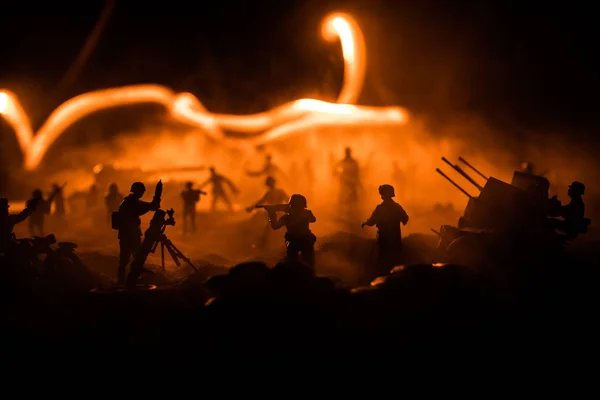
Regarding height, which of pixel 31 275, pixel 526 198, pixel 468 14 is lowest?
pixel 31 275

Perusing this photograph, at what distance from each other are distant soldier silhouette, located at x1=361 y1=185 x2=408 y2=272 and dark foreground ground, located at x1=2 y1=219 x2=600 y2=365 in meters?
1.22

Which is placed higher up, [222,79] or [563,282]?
[222,79]

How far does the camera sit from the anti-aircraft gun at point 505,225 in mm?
10023

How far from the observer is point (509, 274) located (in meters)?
9.86

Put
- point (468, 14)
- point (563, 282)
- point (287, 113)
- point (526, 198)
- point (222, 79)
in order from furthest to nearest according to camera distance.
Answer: point (222, 79)
point (468, 14)
point (287, 113)
point (526, 198)
point (563, 282)

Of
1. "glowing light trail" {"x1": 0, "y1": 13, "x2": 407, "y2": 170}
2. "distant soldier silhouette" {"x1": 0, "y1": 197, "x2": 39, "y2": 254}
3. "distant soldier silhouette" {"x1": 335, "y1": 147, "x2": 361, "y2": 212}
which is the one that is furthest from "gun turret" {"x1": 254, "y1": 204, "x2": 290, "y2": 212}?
"glowing light trail" {"x1": 0, "y1": 13, "x2": 407, "y2": 170}

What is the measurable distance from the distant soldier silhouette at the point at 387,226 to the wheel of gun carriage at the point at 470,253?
0.97m

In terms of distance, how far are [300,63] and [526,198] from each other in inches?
749

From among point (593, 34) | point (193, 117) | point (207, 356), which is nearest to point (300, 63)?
point (193, 117)

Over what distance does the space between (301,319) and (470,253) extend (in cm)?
352

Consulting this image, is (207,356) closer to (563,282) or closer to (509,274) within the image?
(509,274)

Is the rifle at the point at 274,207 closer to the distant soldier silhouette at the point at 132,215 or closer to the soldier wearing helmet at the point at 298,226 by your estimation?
the soldier wearing helmet at the point at 298,226

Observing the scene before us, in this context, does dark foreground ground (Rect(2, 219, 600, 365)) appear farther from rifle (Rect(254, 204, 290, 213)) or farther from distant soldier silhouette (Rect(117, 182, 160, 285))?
rifle (Rect(254, 204, 290, 213))

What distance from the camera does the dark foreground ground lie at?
838cm
